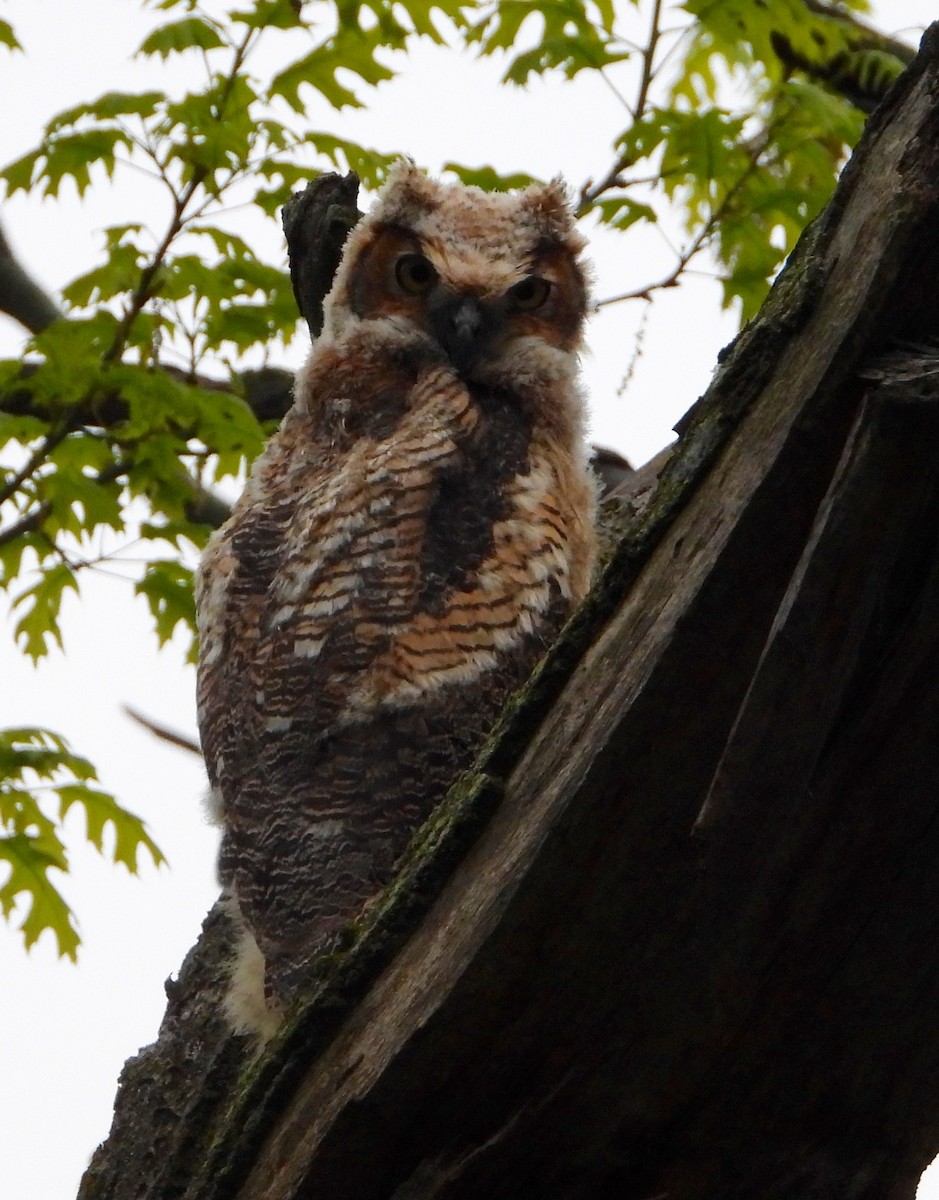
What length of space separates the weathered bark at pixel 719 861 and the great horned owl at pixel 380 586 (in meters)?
0.40

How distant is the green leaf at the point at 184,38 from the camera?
378cm

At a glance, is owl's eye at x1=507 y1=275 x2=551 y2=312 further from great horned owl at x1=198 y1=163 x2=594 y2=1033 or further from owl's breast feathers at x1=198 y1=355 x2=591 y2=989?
owl's breast feathers at x1=198 y1=355 x2=591 y2=989

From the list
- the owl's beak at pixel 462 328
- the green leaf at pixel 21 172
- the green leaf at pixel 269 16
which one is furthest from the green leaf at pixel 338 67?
the owl's beak at pixel 462 328

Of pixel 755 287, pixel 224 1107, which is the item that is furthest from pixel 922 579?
pixel 755 287

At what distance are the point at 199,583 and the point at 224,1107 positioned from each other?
916 mm

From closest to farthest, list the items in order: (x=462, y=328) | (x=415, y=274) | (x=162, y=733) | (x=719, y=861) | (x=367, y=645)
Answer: (x=719, y=861), (x=367, y=645), (x=462, y=328), (x=415, y=274), (x=162, y=733)

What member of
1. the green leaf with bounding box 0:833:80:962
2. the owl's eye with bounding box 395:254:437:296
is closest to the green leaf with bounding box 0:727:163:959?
the green leaf with bounding box 0:833:80:962

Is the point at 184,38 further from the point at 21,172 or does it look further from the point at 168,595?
the point at 168,595

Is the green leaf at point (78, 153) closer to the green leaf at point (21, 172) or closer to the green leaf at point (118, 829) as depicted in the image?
the green leaf at point (21, 172)

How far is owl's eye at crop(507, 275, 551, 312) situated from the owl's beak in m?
0.12

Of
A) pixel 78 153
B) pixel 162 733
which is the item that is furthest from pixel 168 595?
pixel 78 153

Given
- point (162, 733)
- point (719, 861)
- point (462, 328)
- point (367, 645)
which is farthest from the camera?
point (162, 733)

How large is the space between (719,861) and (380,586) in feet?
2.81

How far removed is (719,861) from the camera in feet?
5.41
